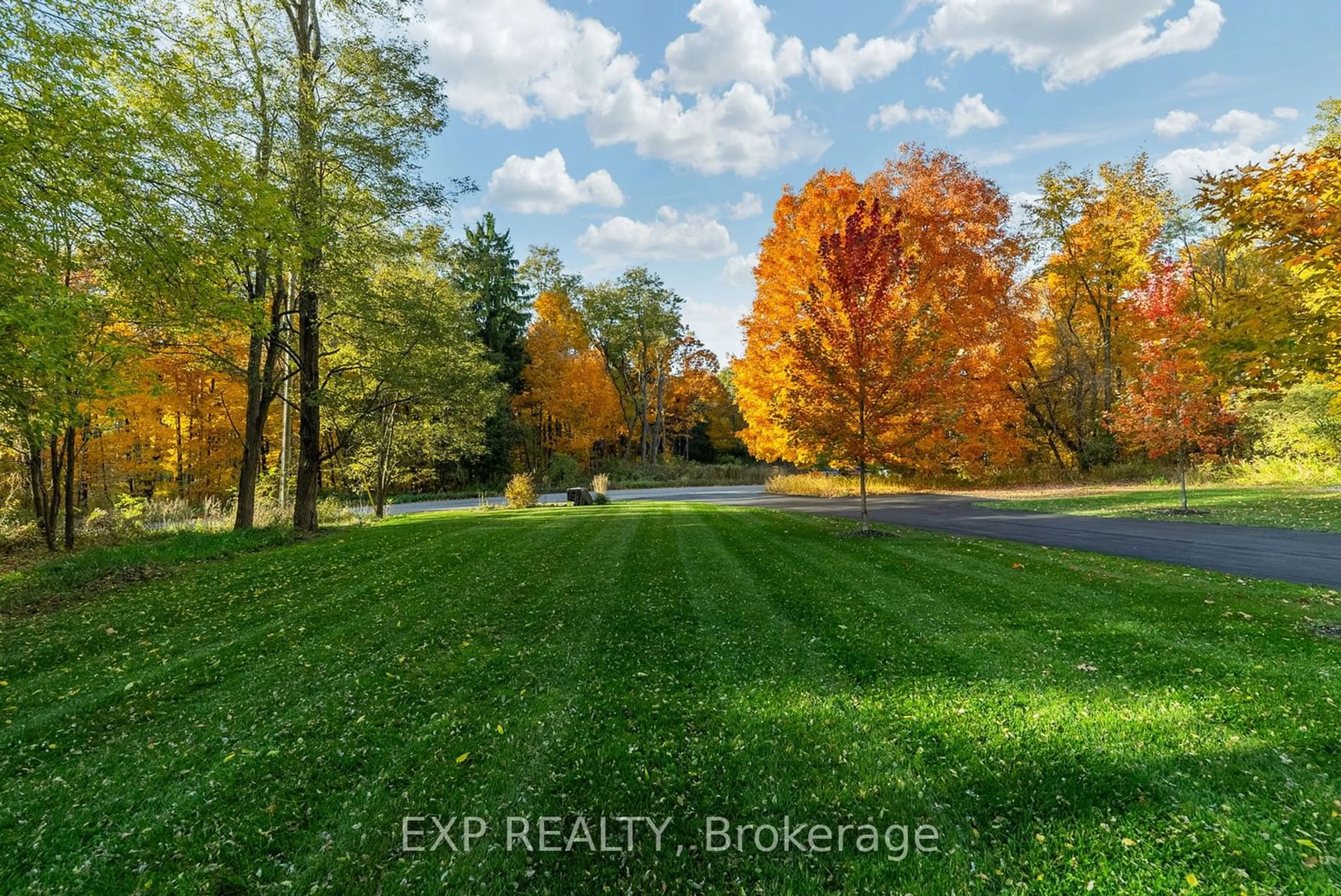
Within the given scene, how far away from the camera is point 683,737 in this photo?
3.63 metres

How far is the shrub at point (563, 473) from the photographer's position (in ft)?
119

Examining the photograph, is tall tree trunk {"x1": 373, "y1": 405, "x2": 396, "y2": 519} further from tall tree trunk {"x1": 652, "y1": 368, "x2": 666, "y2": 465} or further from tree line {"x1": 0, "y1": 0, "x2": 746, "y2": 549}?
tall tree trunk {"x1": 652, "y1": 368, "x2": 666, "y2": 465}

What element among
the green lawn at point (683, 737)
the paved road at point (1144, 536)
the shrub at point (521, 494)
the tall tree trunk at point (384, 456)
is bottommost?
the paved road at point (1144, 536)

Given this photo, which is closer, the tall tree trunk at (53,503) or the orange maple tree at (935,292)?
the tall tree trunk at (53,503)

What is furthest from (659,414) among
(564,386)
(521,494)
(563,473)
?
(521,494)

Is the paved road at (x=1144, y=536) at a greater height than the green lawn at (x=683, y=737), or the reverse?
the green lawn at (x=683, y=737)

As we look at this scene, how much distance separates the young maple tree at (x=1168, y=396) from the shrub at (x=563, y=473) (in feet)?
93.3

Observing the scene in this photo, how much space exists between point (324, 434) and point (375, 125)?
14.1 m

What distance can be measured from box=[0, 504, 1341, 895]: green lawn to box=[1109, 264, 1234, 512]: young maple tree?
10.5m

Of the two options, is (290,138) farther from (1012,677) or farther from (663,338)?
(663,338)

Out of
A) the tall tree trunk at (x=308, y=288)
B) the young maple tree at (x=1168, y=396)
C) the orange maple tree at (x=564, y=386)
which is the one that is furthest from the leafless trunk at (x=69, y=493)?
the orange maple tree at (x=564, y=386)

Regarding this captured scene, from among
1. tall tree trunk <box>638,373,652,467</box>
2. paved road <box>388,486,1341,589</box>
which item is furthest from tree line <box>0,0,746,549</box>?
tall tree trunk <box>638,373,652,467</box>

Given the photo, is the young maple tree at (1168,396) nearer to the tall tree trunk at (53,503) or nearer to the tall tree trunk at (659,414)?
the tall tree trunk at (53,503)

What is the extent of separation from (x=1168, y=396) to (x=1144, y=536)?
681 cm
